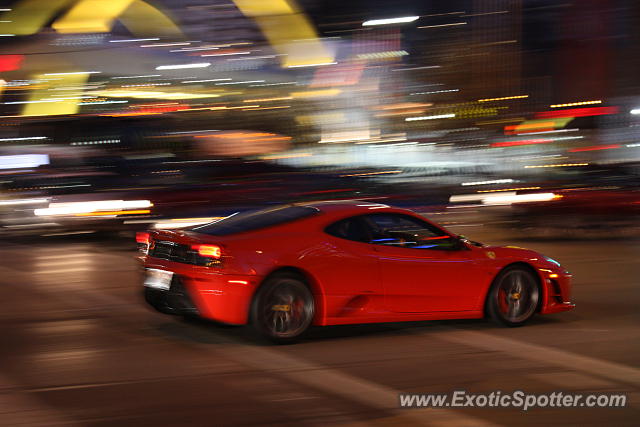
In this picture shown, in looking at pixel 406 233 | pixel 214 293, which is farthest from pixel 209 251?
pixel 406 233

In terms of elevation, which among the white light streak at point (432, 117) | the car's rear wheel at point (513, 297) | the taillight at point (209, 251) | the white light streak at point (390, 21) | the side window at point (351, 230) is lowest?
the car's rear wheel at point (513, 297)

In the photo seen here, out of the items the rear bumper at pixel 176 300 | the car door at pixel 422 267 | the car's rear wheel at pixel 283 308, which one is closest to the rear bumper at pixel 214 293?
the rear bumper at pixel 176 300

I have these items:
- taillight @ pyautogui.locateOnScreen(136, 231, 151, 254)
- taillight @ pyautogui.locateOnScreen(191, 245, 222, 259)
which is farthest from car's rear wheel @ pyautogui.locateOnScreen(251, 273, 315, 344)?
taillight @ pyautogui.locateOnScreen(136, 231, 151, 254)

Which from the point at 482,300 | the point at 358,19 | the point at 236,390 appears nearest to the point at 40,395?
the point at 236,390

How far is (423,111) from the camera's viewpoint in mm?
34938

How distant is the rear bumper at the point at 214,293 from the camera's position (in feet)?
23.4

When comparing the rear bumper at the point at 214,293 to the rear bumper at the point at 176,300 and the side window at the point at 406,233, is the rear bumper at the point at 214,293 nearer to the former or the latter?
the rear bumper at the point at 176,300

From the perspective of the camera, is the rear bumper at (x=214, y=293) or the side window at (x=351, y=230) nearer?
the rear bumper at (x=214, y=293)

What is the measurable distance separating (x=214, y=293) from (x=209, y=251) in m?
0.36

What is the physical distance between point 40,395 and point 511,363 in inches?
143

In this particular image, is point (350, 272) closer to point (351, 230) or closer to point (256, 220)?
point (351, 230)

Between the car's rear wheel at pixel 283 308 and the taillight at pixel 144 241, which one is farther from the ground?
the taillight at pixel 144 241

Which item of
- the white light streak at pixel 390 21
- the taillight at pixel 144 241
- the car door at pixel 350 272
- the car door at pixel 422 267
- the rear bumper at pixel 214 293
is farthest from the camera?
the white light streak at pixel 390 21

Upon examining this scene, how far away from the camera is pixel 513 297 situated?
8.43 meters
